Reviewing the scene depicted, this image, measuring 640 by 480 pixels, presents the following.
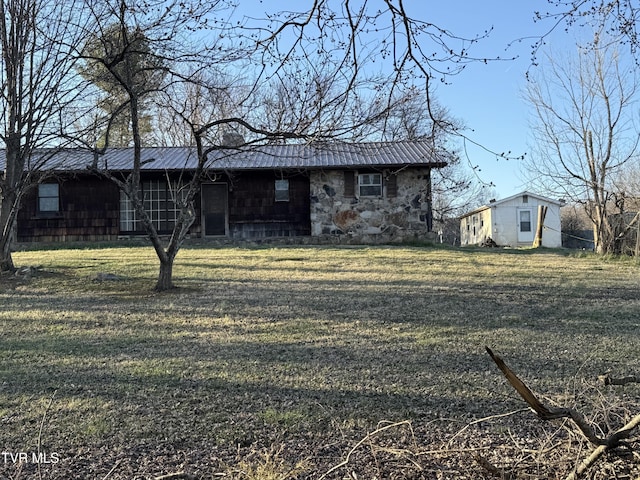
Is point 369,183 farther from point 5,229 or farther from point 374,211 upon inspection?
point 5,229

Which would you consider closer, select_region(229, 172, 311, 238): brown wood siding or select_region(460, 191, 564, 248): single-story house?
select_region(229, 172, 311, 238): brown wood siding

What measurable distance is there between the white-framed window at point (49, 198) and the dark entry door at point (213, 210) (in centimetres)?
474

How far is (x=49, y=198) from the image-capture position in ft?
57.4

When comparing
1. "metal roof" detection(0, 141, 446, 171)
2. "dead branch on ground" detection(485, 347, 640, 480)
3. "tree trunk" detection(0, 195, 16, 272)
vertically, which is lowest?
"dead branch on ground" detection(485, 347, 640, 480)

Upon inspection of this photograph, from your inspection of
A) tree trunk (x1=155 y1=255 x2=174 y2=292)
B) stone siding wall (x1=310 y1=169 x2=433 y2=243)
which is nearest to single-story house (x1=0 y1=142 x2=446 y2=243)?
stone siding wall (x1=310 y1=169 x2=433 y2=243)

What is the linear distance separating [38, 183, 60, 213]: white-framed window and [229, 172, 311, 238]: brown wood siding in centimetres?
A: 572

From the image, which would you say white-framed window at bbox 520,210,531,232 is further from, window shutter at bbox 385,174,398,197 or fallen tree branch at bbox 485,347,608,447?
fallen tree branch at bbox 485,347,608,447

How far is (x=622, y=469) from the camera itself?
7.19ft

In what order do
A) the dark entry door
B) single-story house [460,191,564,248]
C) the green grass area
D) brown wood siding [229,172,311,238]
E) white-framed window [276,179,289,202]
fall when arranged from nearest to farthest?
the green grass area → brown wood siding [229,172,311,238] → white-framed window [276,179,289,202] → the dark entry door → single-story house [460,191,564,248]

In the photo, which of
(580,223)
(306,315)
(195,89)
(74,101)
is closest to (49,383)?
(306,315)

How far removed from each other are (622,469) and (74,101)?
10233mm

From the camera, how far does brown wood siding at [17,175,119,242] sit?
17359 millimetres

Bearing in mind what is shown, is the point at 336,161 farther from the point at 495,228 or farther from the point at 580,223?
the point at 580,223

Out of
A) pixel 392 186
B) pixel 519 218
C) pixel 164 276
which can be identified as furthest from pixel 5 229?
pixel 519 218
